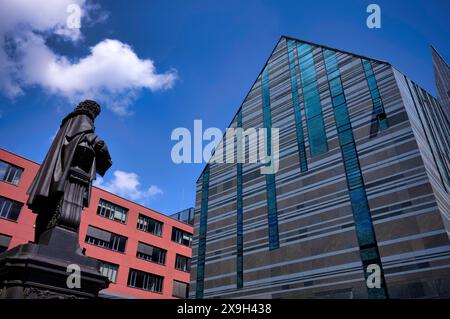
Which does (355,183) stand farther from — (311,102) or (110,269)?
(110,269)

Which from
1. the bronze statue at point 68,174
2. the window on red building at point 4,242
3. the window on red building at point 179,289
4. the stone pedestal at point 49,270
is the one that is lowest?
the stone pedestal at point 49,270

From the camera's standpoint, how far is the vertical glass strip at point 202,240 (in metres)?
28.0

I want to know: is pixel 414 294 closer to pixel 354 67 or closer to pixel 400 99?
pixel 400 99

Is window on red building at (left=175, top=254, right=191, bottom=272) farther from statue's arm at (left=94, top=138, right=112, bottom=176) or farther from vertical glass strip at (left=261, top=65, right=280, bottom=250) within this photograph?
statue's arm at (left=94, top=138, right=112, bottom=176)

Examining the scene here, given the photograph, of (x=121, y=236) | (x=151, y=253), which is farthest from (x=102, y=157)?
(x=151, y=253)

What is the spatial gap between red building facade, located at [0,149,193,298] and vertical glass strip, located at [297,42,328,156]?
24.2 meters

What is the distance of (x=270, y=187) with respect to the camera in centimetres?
2662

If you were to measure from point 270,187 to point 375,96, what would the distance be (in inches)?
414

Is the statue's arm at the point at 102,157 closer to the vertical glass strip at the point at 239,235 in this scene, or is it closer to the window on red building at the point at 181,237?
the vertical glass strip at the point at 239,235

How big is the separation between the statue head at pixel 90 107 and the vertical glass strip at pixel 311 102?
1991 centimetres

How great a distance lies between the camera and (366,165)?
21234 millimetres

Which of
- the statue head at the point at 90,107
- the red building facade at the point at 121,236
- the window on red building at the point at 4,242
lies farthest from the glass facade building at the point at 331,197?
the statue head at the point at 90,107
